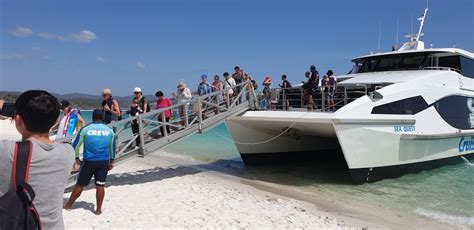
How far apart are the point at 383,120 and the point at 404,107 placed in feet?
3.33

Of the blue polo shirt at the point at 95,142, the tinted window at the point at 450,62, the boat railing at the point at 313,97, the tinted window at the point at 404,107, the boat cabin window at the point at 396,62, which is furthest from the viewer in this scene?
the tinted window at the point at 450,62

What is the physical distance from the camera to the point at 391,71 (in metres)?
12.5

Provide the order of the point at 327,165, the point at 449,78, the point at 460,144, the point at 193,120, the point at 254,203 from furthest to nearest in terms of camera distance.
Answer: the point at 327,165 < the point at 460,144 < the point at 449,78 < the point at 193,120 < the point at 254,203

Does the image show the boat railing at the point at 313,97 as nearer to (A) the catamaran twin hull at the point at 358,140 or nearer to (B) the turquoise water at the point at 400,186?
(A) the catamaran twin hull at the point at 358,140

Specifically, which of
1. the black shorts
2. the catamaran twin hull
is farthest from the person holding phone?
the catamaran twin hull

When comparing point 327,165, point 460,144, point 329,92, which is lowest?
point 327,165

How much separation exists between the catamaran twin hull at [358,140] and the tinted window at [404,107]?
167mm

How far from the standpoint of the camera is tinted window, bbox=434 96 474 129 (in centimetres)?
1127

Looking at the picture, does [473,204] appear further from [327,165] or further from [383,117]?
[327,165]

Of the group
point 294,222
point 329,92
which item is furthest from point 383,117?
point 294,222

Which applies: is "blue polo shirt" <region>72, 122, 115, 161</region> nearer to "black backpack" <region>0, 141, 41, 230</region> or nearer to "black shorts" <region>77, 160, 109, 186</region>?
"black shorts" <region>77, 160, 109, 186</region>

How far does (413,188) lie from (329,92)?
343cm

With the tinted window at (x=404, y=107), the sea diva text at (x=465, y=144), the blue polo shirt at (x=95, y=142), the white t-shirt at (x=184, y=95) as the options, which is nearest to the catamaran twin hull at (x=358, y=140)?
the sea diva text at (x=465, y=144)

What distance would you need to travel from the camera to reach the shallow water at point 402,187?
8333mm
